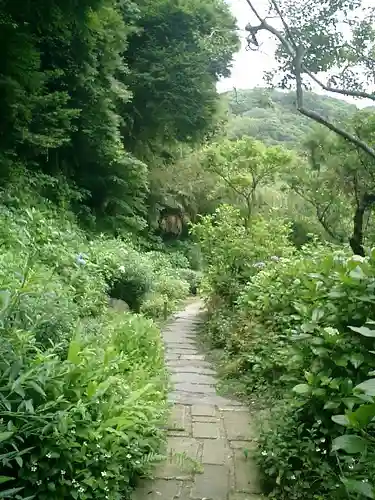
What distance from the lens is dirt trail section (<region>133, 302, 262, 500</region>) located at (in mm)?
2443

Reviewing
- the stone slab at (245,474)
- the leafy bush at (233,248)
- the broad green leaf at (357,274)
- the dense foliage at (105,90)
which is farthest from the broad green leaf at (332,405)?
the dense foliage at (105,90)

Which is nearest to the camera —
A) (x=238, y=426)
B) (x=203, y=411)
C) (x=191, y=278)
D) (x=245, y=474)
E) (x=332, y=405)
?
(x=332, y=405)

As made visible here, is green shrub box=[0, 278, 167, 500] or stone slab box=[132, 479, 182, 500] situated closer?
green shrub box=[0, 278, 167, 500]

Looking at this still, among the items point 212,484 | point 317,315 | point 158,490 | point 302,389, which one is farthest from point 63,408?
point 317,315

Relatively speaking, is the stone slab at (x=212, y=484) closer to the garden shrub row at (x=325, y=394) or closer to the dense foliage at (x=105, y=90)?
the garden shrub row at (x=325, y=394)

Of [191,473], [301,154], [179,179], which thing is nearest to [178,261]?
[179,179]

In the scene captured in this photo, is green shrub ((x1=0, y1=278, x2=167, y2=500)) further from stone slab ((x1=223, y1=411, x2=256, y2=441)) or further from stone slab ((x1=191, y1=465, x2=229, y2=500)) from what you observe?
stone slab ((x1=223, y1=411, x2=256, y2=441))

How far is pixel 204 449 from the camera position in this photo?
2.93m

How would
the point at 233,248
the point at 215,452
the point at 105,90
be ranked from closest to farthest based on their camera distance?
1. the point at 215,452
2. the point at 233,248
3. the point at 105,90

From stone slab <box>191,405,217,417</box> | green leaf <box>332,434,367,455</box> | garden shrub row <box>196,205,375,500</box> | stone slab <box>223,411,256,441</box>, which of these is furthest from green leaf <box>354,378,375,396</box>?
stone slab <box>191,405,217,417</box>

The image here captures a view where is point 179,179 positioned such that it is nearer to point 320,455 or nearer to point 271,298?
point 271,298

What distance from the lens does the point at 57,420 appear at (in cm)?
200

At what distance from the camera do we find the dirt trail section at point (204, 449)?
8.02ft

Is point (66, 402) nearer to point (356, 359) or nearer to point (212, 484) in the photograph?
point (212, 484)
